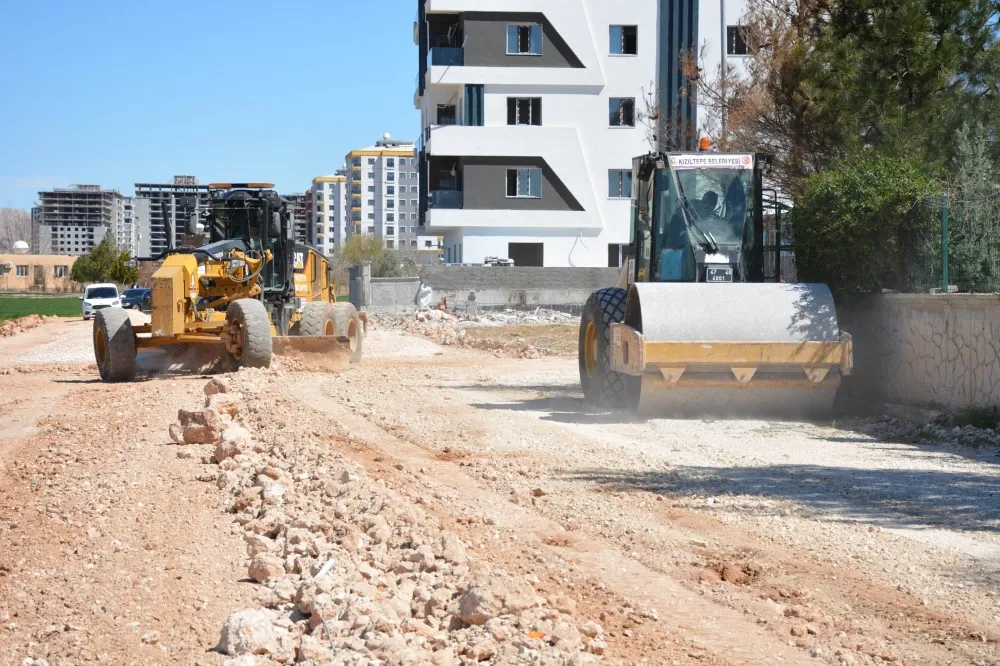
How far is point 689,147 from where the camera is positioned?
3472 centimetres

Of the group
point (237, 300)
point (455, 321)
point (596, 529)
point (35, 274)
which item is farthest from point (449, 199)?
point (35, 274)

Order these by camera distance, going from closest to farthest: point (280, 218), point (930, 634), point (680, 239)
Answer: point (930, 634)
point (680, 239)
point (280, 218)

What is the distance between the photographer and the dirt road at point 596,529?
5758 millimetres

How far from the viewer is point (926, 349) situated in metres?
13.9

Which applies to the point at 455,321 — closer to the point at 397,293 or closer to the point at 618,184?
the point at 397,293

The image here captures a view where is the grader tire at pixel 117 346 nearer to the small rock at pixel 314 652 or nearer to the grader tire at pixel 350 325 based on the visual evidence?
the grader tire at pixel 350 325

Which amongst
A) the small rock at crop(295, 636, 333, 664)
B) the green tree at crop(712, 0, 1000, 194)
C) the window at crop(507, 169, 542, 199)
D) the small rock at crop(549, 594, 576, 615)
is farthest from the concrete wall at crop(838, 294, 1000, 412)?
the window at crop(507, 169, 542, 199)

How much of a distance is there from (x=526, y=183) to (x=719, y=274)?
38237mm

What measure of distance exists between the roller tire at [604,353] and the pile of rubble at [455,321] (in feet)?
50.0

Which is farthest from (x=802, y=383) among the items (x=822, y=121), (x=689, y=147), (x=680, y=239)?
(x=689, y=147)

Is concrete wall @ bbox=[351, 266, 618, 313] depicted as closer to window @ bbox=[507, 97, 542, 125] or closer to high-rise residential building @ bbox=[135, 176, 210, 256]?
window @ bbox=[507, 97, 542, 125]

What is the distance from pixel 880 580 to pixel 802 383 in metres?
7.20

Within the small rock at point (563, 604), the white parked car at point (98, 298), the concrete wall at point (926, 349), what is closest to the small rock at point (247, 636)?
the small rock at point (563, 604)

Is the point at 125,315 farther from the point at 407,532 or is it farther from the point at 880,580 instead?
the point at 880,580
